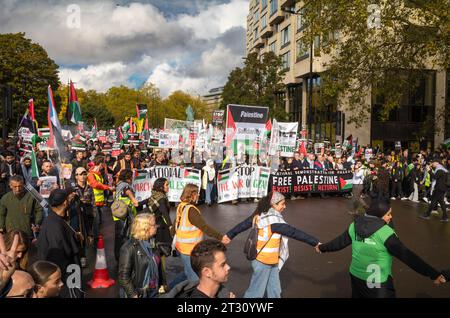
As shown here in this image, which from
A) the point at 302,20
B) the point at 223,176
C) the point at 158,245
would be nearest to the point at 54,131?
the point at 158,245

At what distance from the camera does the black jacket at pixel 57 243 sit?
4.24m

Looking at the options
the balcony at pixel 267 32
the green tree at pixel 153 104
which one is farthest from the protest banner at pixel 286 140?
the green tree at pixel 153 104

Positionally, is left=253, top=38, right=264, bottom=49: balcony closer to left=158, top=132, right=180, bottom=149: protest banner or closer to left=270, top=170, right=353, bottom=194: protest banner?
left=158, top=132, right=180, bottom=149: protest banner

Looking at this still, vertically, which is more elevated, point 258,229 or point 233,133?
point 233,133

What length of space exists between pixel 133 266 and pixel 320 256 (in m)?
4.88

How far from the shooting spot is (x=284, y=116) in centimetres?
3781

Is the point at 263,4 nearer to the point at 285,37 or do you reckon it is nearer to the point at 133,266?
the point at 285,37

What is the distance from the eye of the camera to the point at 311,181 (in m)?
16.4

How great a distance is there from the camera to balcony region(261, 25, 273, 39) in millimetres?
53150

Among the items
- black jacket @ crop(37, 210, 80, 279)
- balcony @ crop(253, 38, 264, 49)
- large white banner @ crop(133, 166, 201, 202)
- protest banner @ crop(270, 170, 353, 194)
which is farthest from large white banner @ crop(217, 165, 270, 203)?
balcony @ crop(253, 38, 264, 49)

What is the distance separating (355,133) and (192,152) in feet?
68.3

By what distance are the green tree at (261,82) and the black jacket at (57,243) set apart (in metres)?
32.7

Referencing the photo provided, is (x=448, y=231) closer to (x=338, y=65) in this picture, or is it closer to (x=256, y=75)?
(x=338, y=65)
